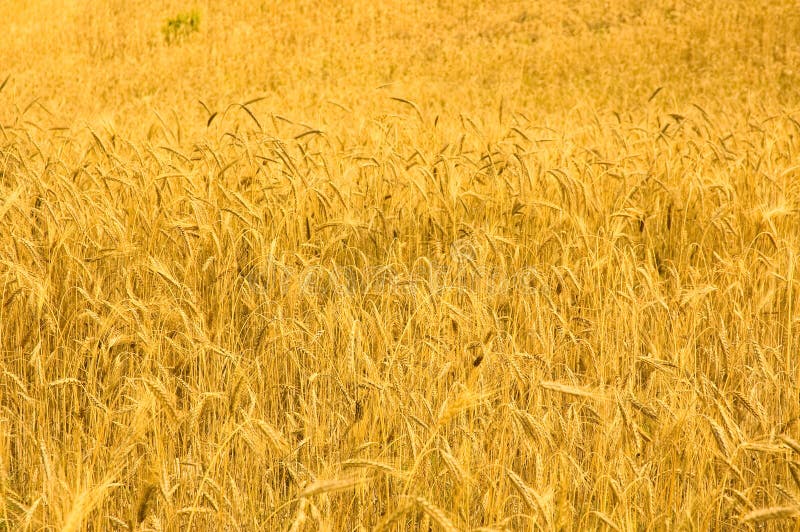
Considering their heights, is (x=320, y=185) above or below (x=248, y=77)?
above

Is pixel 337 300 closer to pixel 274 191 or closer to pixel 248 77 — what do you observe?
pixel 274 191

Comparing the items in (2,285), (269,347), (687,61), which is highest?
(2,285)

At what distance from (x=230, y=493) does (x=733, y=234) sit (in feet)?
6.66

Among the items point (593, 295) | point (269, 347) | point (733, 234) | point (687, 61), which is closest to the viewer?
point (269, 347)

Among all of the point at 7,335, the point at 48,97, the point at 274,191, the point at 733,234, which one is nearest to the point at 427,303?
the point at 7,335

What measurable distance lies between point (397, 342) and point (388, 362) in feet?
0.25

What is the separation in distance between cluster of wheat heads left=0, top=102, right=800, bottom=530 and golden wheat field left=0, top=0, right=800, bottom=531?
11 millimetres

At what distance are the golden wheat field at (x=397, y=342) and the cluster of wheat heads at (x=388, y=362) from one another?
0.03 feet

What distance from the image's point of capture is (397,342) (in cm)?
171

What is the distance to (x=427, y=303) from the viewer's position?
1.81 metres

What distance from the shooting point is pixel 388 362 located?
5.39ft

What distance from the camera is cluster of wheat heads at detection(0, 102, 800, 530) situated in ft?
4.13

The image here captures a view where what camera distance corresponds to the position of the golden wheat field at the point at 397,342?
1.27m

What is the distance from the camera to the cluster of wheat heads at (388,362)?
4.13 feet
